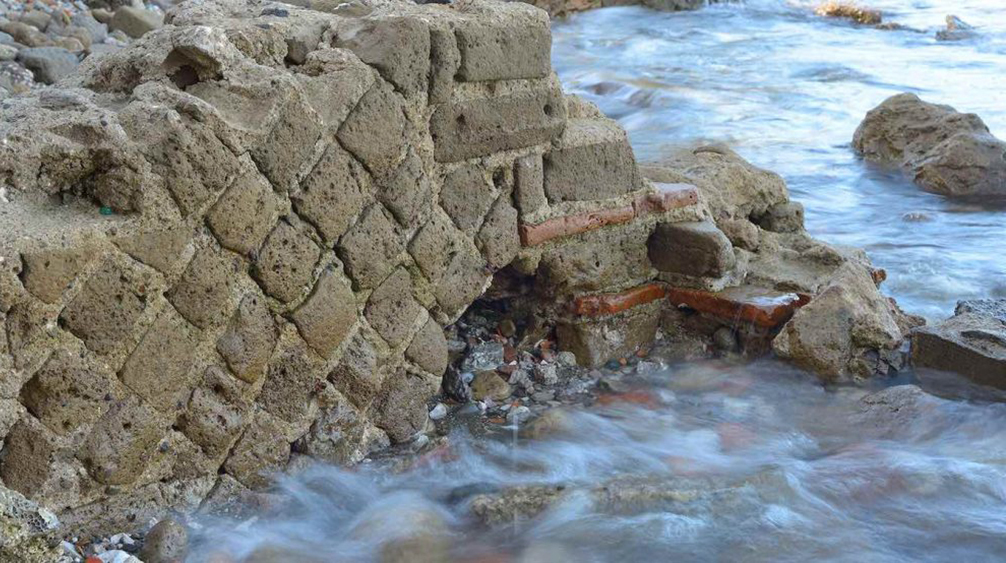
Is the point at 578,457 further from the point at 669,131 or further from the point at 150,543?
the point at 669,131

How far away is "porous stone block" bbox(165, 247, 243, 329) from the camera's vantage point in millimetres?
2623

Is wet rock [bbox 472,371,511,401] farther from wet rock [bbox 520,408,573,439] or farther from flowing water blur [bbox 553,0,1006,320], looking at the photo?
flowing water blur [bbox 553,0,1006,320]

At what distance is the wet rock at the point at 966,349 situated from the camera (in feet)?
12.3

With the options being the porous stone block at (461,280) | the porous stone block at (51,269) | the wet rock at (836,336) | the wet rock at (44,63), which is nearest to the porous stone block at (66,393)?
the porous stone block at (51,269)

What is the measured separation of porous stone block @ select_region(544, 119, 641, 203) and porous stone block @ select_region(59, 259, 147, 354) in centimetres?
153

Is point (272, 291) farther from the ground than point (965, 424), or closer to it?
farther from the ground

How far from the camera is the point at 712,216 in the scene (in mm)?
4250

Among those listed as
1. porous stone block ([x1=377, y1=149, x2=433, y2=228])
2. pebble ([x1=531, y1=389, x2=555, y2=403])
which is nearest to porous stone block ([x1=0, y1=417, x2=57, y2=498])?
porous stone block ([x1=377, y1=149, x2=433, y2=228])

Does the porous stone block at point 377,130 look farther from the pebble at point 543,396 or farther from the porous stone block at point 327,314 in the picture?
the pebble at point 543,396

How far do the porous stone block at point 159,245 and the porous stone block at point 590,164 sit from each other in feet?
4.56

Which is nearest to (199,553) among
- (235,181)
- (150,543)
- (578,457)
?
(150,543)

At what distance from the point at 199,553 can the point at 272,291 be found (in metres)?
0.69

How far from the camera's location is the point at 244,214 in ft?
8.89

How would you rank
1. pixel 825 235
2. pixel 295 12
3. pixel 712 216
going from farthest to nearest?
pixel 825 235 < pixel 712 216 < pixel 295 12
